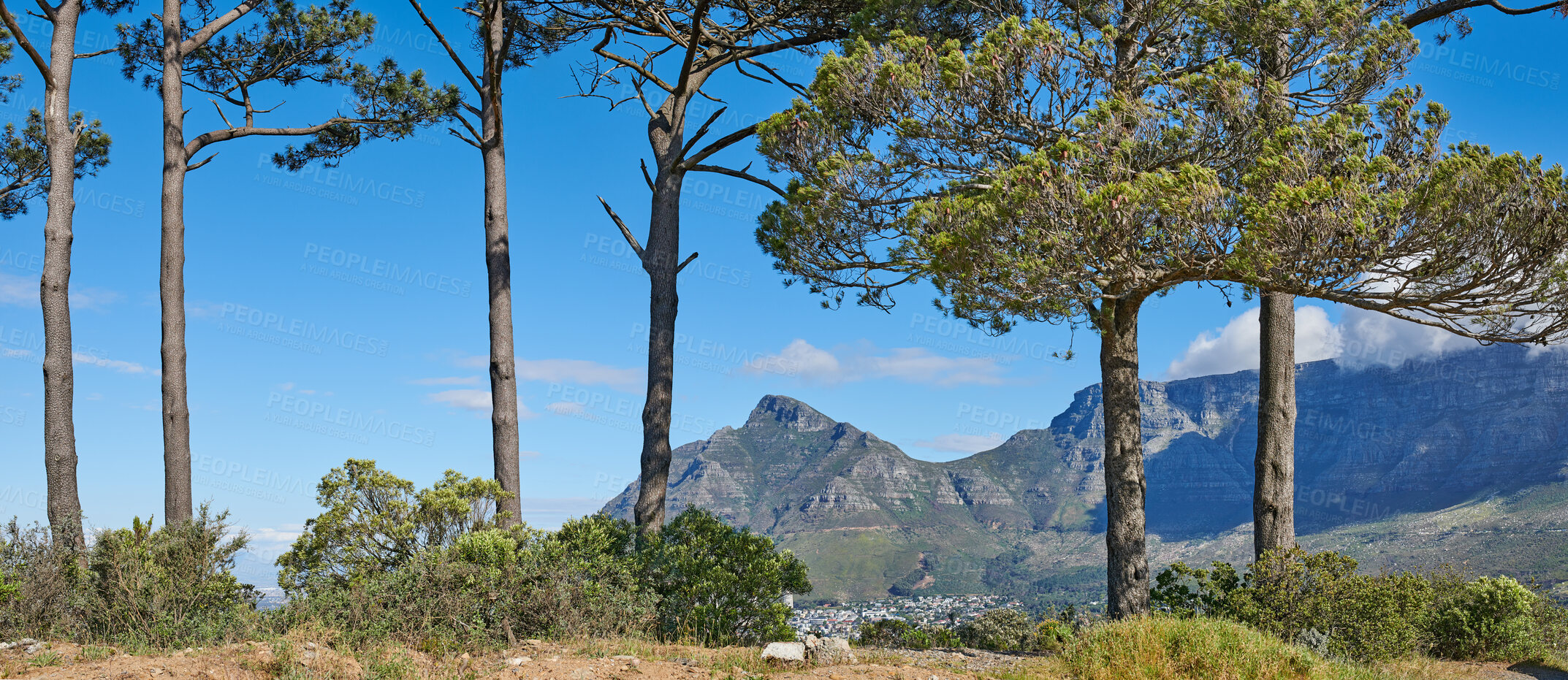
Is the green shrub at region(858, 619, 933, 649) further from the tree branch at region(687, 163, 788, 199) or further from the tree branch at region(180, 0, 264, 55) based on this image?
the tree branch at region(180, 0, 264, 55)

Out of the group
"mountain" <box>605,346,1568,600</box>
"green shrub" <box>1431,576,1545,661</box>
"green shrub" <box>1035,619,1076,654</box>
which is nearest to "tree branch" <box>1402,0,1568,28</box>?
"green shrub" <box>1431,576,1545,661</box>

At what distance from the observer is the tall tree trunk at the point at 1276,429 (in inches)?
416

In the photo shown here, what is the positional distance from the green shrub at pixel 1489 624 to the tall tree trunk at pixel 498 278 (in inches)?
461

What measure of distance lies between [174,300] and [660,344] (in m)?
6.01

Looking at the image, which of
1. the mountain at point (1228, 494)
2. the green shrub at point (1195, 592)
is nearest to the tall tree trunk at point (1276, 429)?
the green shrub at point (1195, 592)

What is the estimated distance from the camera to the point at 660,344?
1178 cm

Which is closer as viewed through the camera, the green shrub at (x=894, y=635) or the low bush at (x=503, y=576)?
the low bush at (x=503, y=576)

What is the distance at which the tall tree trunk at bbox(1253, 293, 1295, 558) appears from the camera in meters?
10.6

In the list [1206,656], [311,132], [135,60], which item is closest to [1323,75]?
[1206,656]

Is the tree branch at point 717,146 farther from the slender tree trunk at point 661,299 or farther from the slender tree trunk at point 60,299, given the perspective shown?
the slender tree trunk at point 60,299

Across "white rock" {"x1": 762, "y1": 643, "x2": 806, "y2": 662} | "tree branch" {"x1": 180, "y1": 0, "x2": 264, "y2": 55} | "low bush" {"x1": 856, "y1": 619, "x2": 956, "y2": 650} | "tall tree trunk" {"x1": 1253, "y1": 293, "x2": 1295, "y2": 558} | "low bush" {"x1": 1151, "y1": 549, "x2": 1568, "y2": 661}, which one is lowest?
"low bush" {"x1": 856, "y1": 619, "x2": 956, "y2": 650}

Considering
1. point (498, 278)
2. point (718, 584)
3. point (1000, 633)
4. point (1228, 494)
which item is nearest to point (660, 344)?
point (498, 278)

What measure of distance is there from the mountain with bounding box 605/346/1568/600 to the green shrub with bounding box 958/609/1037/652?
8222cm

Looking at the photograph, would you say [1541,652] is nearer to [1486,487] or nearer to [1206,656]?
[1206,656]
